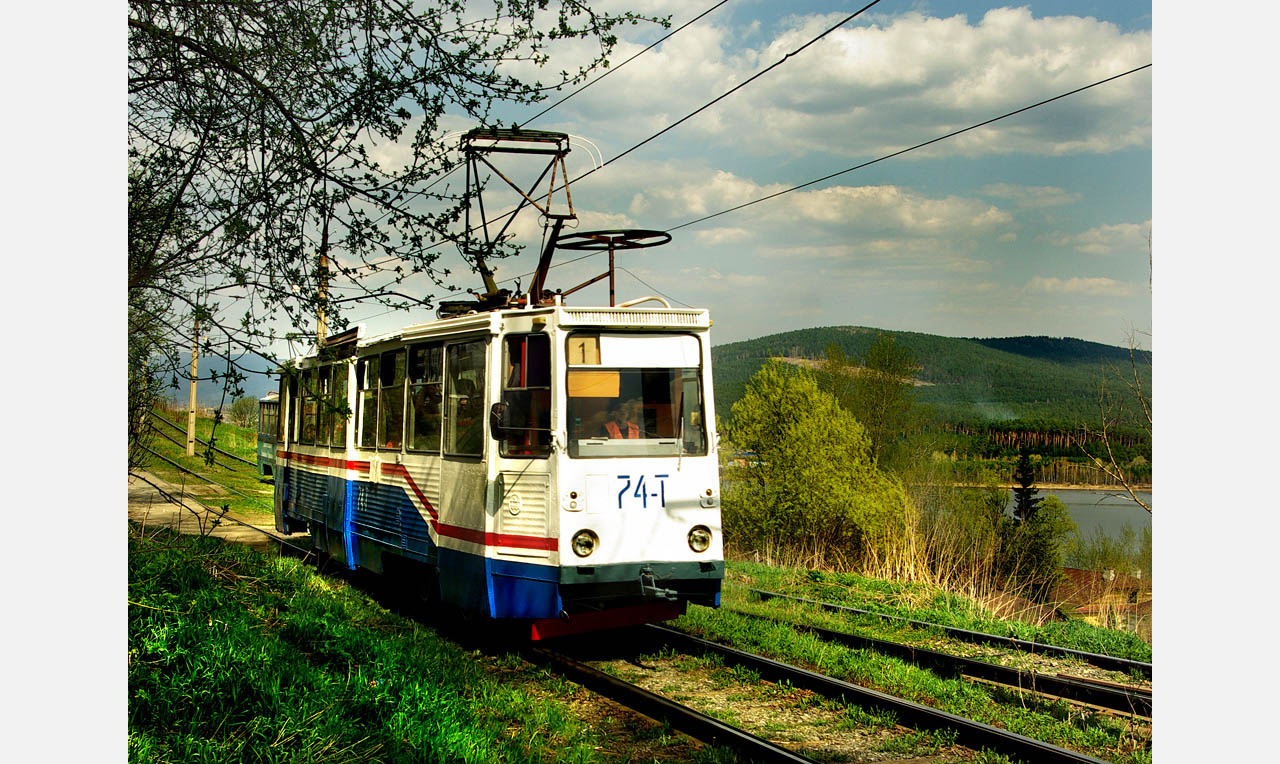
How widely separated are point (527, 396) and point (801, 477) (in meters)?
37.5

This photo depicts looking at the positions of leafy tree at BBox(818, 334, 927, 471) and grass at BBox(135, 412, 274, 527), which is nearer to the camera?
grass at BBox(135, 412, 274, 527)

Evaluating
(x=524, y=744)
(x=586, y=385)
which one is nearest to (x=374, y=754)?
(x=524, y=744)

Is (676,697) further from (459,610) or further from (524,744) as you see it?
(459,610)

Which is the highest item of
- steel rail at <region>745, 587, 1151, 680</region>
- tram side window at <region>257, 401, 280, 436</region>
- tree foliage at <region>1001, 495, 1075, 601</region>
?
tram side window at <region>257, 401, 280, 436</region>

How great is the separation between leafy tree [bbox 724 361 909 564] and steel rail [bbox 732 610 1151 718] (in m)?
33.5

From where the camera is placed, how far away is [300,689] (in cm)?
634

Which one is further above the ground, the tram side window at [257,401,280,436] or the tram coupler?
the tram side window at [257,401,280,436]

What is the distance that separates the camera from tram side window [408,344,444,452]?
10.1 m

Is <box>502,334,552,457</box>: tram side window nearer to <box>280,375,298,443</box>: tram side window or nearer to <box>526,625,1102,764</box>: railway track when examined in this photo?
<box>526,625,1102,764</box>: railway track

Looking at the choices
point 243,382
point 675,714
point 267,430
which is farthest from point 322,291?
point 267,430

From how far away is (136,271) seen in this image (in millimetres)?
6301

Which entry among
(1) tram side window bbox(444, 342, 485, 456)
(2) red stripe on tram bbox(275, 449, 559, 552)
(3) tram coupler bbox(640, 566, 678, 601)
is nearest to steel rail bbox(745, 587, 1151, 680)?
(3) tram coupler bbox(640, 566, 678, 601)

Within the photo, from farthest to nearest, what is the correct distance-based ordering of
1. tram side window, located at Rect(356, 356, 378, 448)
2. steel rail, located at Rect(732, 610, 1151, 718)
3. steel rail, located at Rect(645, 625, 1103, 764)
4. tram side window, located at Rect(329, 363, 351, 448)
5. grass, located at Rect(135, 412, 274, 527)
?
tram side window, located at Rect(329, 363, 351, 448)
tram side window, located at Rect(356, 356, 378, 448)
grass, located at Rect(135, 412, 274, 527)
steel rail, located at Rect(732, 610, 1151, 718)
steel rail, located at Rect(645, 625, 1103, 764)

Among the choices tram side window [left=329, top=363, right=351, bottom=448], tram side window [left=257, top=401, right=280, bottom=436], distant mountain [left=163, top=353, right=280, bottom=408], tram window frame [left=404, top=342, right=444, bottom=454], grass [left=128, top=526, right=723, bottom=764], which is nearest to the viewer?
grass [left=128, top=526, right=723, bottom=764]
